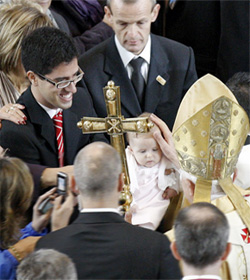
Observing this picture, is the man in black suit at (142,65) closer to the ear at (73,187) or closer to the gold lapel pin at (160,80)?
the gold lapel pin at (160,80)

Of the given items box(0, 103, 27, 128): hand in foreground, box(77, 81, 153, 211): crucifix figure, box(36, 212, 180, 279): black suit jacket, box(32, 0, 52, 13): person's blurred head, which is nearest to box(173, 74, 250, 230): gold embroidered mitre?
box(77, 81, 153, 211): crucifix figure

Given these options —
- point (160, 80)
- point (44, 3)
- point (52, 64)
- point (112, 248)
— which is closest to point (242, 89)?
point (160, 80)

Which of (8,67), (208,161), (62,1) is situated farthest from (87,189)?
(62,1)

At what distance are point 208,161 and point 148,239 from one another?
60 centimetres

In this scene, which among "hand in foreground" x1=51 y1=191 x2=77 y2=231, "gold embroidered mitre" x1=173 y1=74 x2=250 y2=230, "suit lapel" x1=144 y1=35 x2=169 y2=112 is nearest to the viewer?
"hand in foreground" x1=51 y1=191 x2=77 y2=231

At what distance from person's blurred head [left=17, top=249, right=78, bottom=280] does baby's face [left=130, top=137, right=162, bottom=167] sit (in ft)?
3.96

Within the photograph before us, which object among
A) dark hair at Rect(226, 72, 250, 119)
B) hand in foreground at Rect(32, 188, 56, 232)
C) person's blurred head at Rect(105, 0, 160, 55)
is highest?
person's blurred head at Rect(105, 0, 160, 55)

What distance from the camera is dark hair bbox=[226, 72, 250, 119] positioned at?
3.63 meters

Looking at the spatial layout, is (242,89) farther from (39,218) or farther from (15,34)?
(39,218)

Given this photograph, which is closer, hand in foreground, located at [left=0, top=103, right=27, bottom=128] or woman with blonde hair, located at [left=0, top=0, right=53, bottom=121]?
hand in foreground, located at [left=0, top=103, right=27, bottom=128]

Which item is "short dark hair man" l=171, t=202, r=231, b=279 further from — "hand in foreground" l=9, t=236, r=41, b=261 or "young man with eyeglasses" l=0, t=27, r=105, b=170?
"young man with eyeglasses" l=0, t=27, r=105, b=170

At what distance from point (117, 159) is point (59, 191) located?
Result: 1.14 feet

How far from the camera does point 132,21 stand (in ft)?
12.0

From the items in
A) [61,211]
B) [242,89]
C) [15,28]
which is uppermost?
[15,28]
